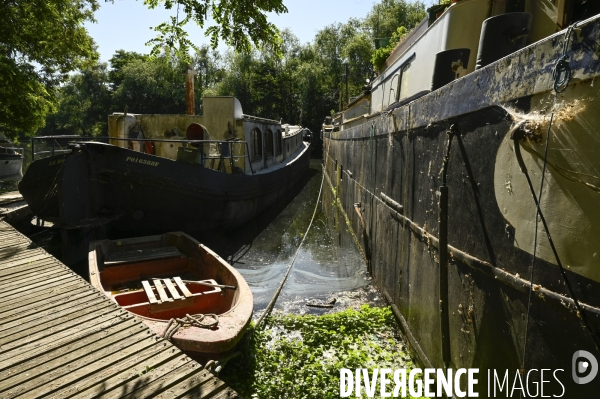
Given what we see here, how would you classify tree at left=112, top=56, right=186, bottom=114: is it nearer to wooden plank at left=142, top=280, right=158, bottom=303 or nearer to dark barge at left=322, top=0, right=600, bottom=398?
wooden plank at left=142, top=280, right=158, bottom=303

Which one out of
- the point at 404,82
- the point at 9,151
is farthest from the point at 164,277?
the point at 9,151

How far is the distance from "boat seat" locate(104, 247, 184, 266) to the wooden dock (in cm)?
203

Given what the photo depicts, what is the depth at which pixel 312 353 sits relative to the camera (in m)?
4.74

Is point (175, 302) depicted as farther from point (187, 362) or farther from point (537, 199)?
point (537, 199)

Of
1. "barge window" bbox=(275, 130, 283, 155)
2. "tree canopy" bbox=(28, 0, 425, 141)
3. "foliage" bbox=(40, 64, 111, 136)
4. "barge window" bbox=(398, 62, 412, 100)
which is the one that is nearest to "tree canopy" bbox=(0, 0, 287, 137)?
"barge window" bbox=(398, 62, 412, 100)

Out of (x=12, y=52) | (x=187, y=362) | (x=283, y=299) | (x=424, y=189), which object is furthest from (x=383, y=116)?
(x=12, y=52)

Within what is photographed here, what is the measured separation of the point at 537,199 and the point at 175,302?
→ 453 cm

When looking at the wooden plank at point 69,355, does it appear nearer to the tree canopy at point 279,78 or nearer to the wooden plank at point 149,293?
the wooden plank at point 149,293

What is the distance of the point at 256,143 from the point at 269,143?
77.8 inches

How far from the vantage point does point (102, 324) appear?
3693 millimetres

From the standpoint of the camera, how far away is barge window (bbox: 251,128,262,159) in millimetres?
13562

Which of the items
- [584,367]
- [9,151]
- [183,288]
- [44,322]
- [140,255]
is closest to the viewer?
[584,367]

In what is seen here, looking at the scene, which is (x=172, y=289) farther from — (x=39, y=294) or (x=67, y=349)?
(x=67, y=349)

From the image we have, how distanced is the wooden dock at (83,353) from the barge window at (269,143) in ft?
36.9
